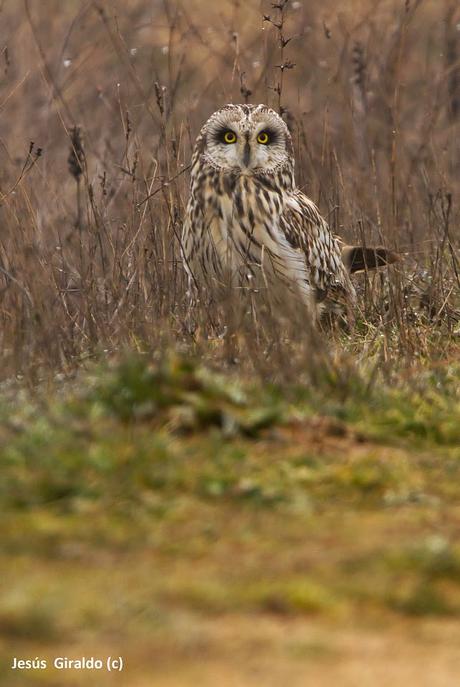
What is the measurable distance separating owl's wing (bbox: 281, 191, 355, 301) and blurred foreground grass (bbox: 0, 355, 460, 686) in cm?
195

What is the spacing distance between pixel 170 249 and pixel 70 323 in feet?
4.16

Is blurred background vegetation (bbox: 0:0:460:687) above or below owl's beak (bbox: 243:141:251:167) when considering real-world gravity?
below

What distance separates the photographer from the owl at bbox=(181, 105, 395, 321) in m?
6.41

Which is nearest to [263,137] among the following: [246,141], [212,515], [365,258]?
[246,141]

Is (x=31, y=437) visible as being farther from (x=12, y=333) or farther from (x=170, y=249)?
(x=170, y=249)

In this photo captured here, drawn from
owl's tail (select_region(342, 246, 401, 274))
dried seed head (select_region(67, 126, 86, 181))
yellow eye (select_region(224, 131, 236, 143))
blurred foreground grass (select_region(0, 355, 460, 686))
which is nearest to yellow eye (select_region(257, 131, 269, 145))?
yellow eye (select_region(224, 131, 236, 143))

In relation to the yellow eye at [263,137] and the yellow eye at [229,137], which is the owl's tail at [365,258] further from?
Answer: the yellow eye at [229,137]

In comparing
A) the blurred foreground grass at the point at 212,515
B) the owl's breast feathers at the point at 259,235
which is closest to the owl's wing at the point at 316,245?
the owl's breast feathers at the point at 259,235

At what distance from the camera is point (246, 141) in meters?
6.73

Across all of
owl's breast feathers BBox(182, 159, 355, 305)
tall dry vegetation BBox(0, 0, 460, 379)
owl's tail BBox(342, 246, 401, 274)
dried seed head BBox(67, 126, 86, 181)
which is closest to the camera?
tall dry vegetation BBox(0, 0, 460, 379)

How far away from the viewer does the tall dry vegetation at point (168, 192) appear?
5617 mm

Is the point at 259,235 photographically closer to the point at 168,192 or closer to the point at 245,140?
the point at 245,140

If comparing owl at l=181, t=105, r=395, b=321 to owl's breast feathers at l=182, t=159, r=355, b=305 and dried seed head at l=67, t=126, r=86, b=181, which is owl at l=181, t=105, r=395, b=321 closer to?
owl's breast feathers at l=182, t=159, r=355, b=305

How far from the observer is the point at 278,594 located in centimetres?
307
